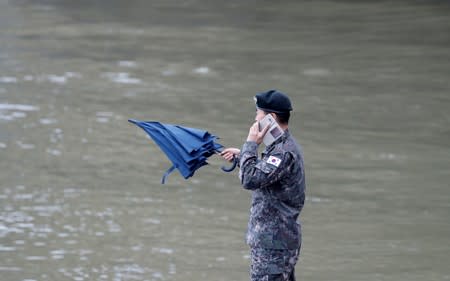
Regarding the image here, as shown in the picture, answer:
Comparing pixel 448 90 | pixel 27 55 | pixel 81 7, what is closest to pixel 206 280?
pixel 448 90

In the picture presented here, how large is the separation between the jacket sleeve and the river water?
234 centimetres

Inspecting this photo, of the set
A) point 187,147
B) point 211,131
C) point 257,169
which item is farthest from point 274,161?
point 211,131

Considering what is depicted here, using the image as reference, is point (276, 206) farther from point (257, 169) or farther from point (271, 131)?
point (271, 131)

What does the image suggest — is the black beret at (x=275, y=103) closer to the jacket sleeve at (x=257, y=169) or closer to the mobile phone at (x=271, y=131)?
the mobile phone at (x=271, y=131)

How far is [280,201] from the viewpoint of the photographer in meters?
4.53

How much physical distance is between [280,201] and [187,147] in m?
0.62

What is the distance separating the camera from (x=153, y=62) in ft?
48.0

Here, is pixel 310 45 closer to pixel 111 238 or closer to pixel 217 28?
pixel 217 28

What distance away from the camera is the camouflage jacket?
4.48 meters

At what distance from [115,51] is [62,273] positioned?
9.15 m

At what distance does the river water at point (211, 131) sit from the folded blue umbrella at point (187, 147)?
6.24ft

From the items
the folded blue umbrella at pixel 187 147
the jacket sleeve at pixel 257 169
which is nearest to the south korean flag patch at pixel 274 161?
the jacket sleeve at pixel 257 169

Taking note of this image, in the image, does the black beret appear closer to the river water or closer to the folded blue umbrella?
the folded blue umbrella

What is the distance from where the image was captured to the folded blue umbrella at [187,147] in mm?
4878
